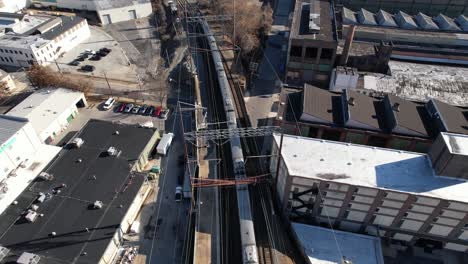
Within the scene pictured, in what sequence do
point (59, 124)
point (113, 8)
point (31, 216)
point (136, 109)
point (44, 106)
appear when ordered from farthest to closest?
point (113, 8), point (136, 109), point (44, 106), point (59, 124), point (31, 216)

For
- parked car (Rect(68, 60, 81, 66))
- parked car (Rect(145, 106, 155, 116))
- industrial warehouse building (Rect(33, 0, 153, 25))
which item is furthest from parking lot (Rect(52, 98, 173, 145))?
industrial warehouse building (Rect(33, 0, 153, 25))

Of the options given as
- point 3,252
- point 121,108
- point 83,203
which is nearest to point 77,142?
point 83,203

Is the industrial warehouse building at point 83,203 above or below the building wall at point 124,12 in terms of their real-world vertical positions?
below

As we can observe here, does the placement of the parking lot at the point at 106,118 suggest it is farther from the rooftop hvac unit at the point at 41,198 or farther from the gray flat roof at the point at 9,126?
the rooftop hvac unit at the point at 41,198

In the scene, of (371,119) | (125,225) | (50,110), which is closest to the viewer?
(125,225)

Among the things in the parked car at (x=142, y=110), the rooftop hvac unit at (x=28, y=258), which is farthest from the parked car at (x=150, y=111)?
the rooftop hvac unit at (x=28, y=258)

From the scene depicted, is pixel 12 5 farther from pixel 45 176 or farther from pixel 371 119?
pixel 371 119
